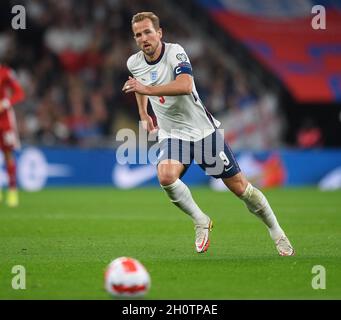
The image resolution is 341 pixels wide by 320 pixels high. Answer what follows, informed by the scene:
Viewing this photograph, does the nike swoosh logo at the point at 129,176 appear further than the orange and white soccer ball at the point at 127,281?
Yes

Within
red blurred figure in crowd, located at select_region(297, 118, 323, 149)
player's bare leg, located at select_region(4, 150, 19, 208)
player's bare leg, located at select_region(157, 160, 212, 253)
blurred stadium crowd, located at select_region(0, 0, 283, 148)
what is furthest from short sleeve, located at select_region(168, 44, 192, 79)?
red blurred figure in crowd, located at select_region(297, 118, 323, 149)

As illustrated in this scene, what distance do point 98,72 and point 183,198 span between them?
51.0 ft

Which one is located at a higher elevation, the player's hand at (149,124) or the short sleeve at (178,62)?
the short sleeve at (178,62)

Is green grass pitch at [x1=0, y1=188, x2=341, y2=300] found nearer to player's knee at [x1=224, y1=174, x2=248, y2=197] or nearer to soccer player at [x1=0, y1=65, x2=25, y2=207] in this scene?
soccer player at [x1=0, y1=65, x2=25, y2=207]

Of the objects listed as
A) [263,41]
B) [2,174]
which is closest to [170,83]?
[2,174]

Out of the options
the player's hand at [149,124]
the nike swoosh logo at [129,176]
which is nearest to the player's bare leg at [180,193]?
the player's hand at [149,124]

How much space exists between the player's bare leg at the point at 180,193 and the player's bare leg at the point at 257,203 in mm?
446

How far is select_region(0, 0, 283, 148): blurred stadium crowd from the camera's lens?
2341 centimetres

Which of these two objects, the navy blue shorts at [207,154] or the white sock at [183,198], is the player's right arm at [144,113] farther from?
the white sock at [183,198]

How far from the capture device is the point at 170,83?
28.5ft

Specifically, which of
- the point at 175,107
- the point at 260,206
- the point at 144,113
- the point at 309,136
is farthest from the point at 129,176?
the point at 260,206

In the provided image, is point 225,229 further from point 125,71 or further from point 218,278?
point 125,71

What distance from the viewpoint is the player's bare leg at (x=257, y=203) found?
9055 mm

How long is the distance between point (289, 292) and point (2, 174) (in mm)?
13714
